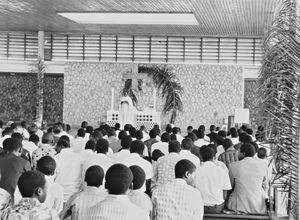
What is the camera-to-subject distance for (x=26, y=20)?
1841 cm

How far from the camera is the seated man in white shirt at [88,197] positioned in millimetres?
4754

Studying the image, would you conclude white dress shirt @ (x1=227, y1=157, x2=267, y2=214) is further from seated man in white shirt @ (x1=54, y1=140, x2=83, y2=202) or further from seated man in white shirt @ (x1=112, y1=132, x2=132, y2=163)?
seated man in white shirt @ (x1=54, y1=140, x2=83, y2=202)

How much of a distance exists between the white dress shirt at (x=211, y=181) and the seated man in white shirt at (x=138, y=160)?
0.61 metres

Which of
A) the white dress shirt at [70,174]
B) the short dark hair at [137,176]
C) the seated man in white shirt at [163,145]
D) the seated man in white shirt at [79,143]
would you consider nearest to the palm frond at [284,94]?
the short dark hair at [137,176]

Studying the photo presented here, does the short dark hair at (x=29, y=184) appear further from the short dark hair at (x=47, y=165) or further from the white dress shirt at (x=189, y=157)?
the white dress shirt at (x=189, y=157)

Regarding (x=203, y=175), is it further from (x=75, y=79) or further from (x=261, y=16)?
(x=75, y=79)

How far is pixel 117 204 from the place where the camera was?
3.79 meters

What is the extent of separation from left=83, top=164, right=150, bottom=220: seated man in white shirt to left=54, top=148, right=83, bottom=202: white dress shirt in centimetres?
326

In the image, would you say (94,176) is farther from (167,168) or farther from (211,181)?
(211,181)

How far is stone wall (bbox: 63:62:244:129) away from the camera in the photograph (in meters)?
20.1

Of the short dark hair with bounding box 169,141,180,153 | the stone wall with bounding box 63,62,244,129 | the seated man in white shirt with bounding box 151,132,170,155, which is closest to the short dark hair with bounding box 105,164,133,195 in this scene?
the short dark hair with bounding box 169,141,180,153

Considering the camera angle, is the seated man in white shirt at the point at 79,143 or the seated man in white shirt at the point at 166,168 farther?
the seated man in white shirt at the point at 79,143

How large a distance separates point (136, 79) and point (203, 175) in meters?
13.1

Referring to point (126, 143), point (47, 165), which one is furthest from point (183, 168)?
point (126, 143)
